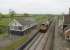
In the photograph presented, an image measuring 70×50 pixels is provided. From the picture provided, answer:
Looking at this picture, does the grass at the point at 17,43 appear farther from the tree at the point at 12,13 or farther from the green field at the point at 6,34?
the tree at the point at 12,13

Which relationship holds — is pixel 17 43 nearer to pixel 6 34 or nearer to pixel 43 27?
pixel 6 34

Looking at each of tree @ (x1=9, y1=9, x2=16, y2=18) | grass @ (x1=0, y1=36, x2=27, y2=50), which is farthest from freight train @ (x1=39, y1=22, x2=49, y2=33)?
tree @ (x1=9, y1=9, x2=16, y2=18)

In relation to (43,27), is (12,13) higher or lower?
higher

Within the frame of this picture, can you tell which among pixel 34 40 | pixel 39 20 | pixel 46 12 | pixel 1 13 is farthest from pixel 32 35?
pixel 1 13

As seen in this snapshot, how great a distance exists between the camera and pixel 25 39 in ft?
11.7

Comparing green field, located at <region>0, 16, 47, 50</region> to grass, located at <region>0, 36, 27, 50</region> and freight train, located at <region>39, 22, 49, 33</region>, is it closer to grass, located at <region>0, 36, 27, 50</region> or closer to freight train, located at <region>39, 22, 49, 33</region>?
grass, located at <region>0, 36, 27, 50</region>

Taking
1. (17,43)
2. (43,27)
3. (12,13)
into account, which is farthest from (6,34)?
(43,27)

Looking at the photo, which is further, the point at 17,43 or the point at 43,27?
the point at 43,27

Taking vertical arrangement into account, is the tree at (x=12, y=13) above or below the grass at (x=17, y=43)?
above

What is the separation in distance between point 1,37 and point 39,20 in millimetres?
1188

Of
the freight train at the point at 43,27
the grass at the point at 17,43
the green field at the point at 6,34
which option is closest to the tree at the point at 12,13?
the green field at the point at 6,34
